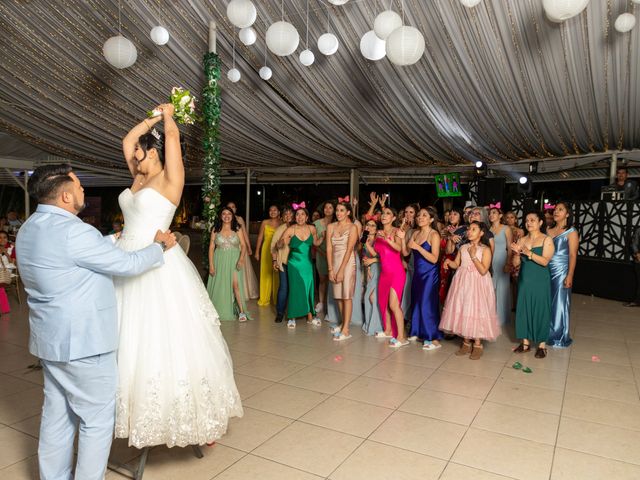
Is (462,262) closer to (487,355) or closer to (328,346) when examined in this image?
(487,355)

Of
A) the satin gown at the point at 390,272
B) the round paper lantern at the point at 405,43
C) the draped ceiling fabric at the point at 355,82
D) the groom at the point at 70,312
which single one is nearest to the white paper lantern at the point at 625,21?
the draped ceiling fabric at the point at 355,82

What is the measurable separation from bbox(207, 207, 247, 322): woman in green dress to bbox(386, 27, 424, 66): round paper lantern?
3033 millimetres

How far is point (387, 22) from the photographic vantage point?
399 cm

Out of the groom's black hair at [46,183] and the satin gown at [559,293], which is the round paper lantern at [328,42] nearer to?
the satin gown at [559,293]

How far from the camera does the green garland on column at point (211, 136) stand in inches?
219

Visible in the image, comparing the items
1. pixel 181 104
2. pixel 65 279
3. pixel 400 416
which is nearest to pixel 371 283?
pixel 400 416

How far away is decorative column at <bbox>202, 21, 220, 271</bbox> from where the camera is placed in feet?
18.3

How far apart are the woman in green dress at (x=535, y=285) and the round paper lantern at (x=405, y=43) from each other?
1.94 meters

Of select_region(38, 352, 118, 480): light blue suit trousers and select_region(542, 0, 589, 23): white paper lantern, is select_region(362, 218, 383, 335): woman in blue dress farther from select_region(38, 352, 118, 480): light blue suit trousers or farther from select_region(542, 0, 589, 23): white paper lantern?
select_region(38, 352, 118, 480): light blue suit trousers

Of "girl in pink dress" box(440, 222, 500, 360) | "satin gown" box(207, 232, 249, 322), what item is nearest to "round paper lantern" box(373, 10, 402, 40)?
"girl in pink dress" box(440, 222, 500, 360)

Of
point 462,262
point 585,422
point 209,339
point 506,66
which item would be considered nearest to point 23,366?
point 209,339

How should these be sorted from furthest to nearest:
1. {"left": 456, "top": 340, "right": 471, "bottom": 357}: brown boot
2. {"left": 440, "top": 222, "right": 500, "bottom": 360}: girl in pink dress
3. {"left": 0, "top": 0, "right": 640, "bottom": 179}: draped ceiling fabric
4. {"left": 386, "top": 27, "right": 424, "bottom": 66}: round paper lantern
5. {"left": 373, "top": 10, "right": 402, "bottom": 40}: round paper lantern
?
{"left": 0, "top": 0, "right": 640, "bottom": 179}: draped ceiling fabric, {"left": 456, "top": 340, "right": 471, "bottom": 357}: brown boot, {"left": 440, "top": 222, "right": 500, "bottom": 360}: girl in pink dress, {"left": 373, "top": 10, "right": 402, "bottom": 40}: round paper lantern, {"left": 386, "top": 27, "right": 424, "bottom": 66}: round paper lantern

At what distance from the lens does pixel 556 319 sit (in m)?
4.94

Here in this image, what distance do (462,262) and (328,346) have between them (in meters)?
1.56
